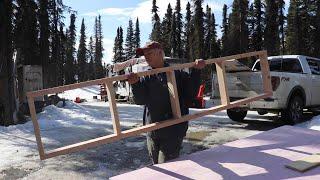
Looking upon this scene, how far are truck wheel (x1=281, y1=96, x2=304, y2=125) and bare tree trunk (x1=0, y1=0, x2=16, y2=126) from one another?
842cm

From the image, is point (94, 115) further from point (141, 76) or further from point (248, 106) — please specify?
point (141, 76)

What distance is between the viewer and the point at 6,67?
608 inches

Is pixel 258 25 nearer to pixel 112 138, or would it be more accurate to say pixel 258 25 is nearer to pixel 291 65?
pixel 291 65

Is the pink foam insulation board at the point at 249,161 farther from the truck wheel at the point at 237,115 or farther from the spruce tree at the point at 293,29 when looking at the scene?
the spruce tree at the point at 293,29

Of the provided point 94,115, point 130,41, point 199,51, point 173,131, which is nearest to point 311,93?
point 94,115

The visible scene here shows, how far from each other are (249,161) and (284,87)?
27.0 feet

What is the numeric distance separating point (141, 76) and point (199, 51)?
204 feet

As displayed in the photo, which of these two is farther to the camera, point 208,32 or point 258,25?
point 208,32

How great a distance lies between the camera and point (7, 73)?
15453mm

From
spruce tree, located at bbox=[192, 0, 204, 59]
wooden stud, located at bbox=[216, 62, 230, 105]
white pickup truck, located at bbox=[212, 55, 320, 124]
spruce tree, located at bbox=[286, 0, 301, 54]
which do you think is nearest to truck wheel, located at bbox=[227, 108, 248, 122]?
white pickup truck, located at bbox=[212, 55, 320, 124]

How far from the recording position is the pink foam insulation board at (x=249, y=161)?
362cm

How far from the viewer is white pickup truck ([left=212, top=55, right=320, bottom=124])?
11820mm

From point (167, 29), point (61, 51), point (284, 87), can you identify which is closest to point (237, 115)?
point (284, 87)

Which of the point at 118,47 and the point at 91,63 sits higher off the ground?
the point at 118,47
